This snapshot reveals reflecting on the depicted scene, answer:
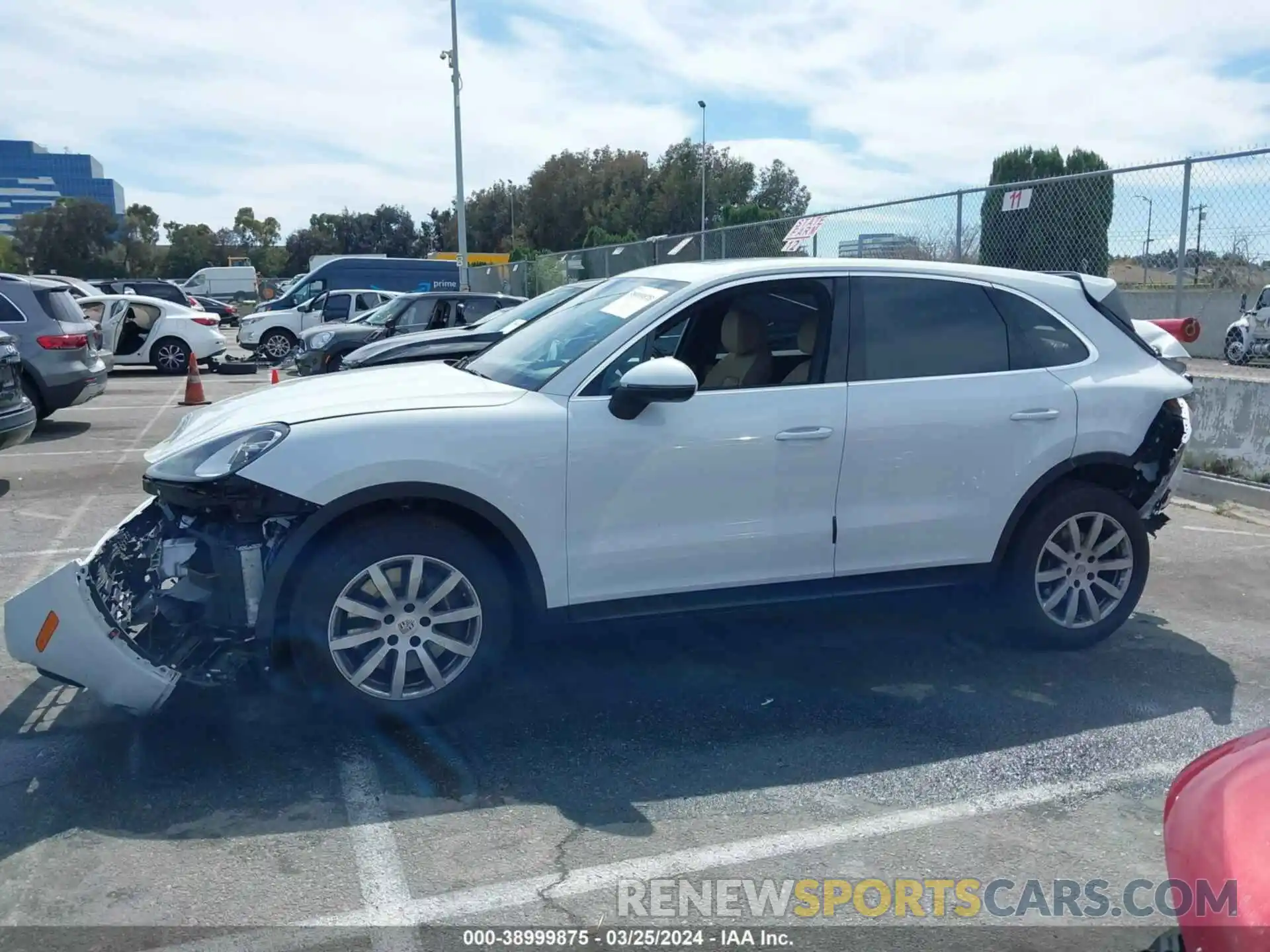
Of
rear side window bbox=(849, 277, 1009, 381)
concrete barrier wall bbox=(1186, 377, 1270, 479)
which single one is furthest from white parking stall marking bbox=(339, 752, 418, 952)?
concrete barrier wall bbox=(1186, 377, 1270, 479)

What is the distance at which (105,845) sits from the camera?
351 centimetres

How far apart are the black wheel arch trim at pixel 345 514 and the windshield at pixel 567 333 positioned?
62 cm

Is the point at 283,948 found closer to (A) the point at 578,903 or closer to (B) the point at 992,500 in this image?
(A) the point at 578,903

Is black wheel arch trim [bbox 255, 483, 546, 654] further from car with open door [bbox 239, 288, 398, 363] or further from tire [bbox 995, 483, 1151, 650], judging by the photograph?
car with open door [bbox 239, 288, 398, 363]

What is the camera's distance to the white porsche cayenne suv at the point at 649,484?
4141 mm

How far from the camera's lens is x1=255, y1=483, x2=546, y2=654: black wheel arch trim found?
409cm

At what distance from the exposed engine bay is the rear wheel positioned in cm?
1719

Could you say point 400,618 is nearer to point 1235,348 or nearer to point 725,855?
point 725,855

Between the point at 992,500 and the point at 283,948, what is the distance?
3449 mm

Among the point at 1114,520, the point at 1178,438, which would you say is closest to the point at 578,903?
the point at 1114,520

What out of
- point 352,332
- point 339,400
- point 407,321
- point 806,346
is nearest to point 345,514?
point 339,400

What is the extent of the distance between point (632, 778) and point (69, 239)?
87242mm

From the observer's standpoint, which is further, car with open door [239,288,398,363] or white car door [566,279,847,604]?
car with open door [239,288,398,363]

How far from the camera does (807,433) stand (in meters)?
4.70
